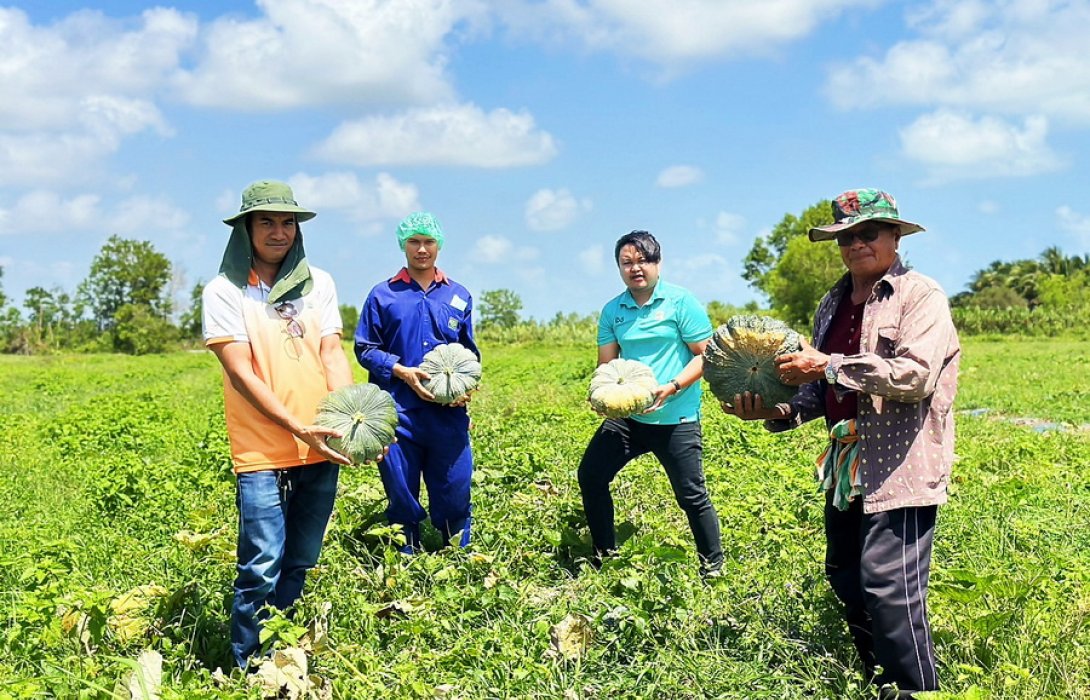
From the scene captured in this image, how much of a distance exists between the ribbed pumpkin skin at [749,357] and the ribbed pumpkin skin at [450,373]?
67.4 inches

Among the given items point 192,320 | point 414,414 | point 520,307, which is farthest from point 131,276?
point 414,414

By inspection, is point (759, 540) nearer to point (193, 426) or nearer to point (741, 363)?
point (741, 363)

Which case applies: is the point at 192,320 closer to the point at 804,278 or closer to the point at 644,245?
the point at 804,278

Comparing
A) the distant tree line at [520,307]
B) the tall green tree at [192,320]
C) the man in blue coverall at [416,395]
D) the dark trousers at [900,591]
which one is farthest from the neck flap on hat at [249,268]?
the tall green tree at [192,320]

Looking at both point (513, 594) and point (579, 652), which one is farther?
point (513, 594)

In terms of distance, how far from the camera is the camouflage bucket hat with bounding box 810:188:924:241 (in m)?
3.56

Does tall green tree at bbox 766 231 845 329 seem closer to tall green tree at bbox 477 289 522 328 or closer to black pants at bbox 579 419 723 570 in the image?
tall green tree at bbox 477 289 522 328

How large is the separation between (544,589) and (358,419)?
5.00 ft

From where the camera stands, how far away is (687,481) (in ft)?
17.2

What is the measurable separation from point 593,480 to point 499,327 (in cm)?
3513

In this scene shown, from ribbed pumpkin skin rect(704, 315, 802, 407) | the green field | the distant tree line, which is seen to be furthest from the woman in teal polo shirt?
the distant tree line

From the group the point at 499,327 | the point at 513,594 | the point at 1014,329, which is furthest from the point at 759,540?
the point at 1014,329

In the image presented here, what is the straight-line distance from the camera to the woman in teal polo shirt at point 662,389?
5.26 metres

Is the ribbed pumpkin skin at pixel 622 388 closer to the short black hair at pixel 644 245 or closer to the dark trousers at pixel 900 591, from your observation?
the short black hair at pixel 644 245
